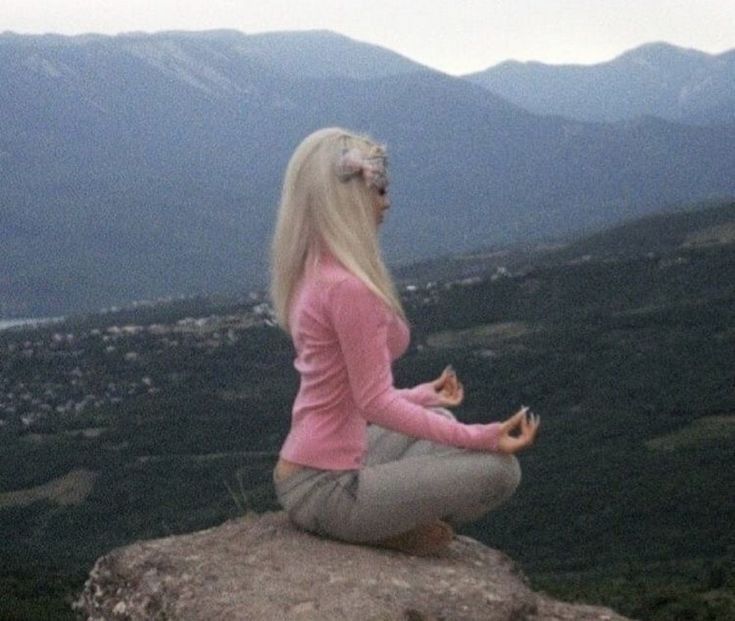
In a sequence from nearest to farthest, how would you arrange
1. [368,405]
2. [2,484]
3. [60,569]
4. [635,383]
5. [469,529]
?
[368,405]
[60,569]
[469,529]
[2,484]
[635,383]

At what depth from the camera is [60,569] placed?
29.8 metres

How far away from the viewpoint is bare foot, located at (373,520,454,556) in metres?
6.78

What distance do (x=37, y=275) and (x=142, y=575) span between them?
634ft

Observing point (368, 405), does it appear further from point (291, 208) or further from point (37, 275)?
point (37, 275)

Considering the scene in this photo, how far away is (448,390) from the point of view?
7441mm

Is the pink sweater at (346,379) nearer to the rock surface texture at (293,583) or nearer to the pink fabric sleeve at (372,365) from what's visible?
the pink fabric sleeve at (372,365)

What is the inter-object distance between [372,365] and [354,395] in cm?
18

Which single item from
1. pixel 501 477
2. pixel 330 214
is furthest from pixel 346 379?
pixel 501 477

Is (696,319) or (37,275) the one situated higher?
(696,319)

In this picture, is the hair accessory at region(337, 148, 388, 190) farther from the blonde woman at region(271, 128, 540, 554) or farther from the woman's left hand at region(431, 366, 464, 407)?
the woman's left hand at region(431, 366, 464, 407)

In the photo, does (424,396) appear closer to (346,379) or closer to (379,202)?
(346,379)

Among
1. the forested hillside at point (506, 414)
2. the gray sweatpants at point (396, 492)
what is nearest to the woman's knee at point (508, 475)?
the gray sweatpants at point (396, 492)

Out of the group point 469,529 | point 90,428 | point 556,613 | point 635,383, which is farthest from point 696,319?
point 556,613

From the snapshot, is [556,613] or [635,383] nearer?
[556,613]
